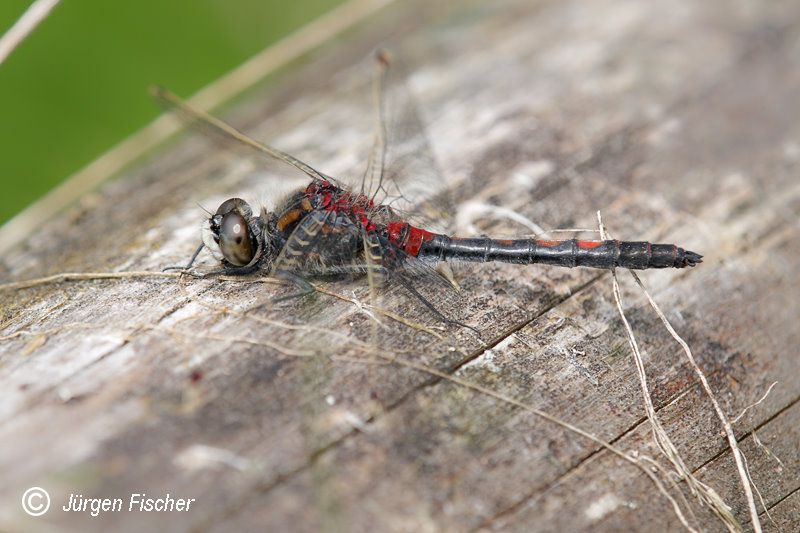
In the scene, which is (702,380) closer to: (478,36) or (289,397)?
(289,397)

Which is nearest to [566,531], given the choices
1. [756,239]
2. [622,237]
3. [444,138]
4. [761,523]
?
[761,523]

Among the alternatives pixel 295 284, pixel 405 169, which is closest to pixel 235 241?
pixel 295 284

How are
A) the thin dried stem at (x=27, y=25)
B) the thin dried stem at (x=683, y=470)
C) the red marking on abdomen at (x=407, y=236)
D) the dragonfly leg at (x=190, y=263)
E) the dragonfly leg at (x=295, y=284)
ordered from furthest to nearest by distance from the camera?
the red marking on abdomen at (x=407, y=236) < the thin dried stem at (x=27, y=25) < the dragonfly leg at (x=190, y=263) < the dragonfly leg at (x=295, y=284) < the thin dried stem at (x=683, y=470)

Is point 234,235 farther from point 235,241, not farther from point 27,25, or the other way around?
point 27,25

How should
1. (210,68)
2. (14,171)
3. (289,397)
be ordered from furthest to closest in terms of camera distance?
(210,68), (14,171), (289,397)

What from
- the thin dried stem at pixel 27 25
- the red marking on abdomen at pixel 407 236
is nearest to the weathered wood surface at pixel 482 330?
the red marking on abdomen at pixel 407 236

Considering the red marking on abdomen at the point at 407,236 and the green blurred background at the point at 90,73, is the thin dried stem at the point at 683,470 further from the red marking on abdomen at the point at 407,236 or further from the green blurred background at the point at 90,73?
the green blurred background at the point at 90,73
